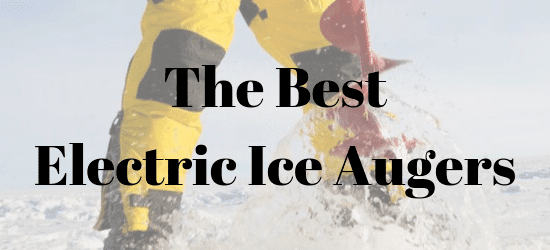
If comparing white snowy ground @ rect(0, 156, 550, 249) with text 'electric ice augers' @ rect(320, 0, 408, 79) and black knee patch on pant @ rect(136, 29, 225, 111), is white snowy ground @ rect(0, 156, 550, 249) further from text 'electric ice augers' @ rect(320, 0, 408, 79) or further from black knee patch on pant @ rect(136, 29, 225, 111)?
text 'electric ice augers' @ rect(320, 0, 408, 79)

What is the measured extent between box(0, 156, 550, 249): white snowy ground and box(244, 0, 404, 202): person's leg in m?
0.32

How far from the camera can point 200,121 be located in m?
1.11

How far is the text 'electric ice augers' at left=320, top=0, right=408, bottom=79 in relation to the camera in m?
1.25

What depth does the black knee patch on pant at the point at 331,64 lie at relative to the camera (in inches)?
51.1

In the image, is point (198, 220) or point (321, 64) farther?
point (321, 64)

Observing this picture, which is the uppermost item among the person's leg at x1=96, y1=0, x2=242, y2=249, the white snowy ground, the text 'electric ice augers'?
the text 'electric ice augers'

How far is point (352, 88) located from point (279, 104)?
21cm

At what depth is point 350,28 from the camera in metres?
1.27

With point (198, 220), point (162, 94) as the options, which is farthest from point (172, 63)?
point (198, 220)

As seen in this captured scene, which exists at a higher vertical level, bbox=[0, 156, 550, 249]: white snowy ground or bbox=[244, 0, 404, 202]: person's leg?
bbox=[244, 0, 404, 202]: person's leg

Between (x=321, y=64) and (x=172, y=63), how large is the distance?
459 mm

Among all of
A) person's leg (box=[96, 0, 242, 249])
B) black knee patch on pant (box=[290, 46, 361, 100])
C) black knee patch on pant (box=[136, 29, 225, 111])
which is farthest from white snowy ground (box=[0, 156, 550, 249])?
black knee patch on pant (box=[290, 46, 361, 100])

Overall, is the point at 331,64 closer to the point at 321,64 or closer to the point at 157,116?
the point at 321,64

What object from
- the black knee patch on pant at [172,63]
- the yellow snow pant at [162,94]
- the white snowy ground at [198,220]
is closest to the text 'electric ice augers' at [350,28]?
the yellow snow pant at [162,94]
